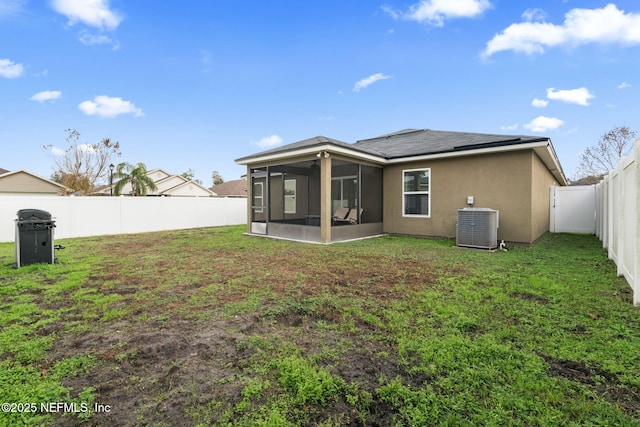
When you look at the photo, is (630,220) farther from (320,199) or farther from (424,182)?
(320,199)

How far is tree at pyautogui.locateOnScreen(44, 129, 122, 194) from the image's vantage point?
23781 millimetres

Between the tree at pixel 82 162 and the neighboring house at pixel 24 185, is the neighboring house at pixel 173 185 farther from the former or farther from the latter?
the neighboring house at pixel 24 185

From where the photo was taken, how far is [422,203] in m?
9.41

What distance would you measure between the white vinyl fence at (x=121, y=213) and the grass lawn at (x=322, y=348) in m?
7.12

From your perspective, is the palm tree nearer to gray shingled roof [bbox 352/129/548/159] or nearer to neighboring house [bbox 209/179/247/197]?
neighboring house [bbox 209/179/247/197]

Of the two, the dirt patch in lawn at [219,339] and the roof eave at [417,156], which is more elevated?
the roof eave at [417,156]

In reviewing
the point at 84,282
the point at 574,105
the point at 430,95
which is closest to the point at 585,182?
the point at 574,105

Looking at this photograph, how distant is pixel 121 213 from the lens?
12.2 metres

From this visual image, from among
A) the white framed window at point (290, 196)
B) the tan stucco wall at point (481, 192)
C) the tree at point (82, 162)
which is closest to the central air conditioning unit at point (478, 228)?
the tan stucco wall at point (481, 192)

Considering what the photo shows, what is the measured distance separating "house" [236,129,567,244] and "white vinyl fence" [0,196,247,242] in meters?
4.63

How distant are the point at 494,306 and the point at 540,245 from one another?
19.6 ft

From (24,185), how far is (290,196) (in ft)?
66.5

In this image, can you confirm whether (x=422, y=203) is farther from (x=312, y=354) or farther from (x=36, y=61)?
(x=36, y=61)

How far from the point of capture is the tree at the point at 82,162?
23781 millimetres
